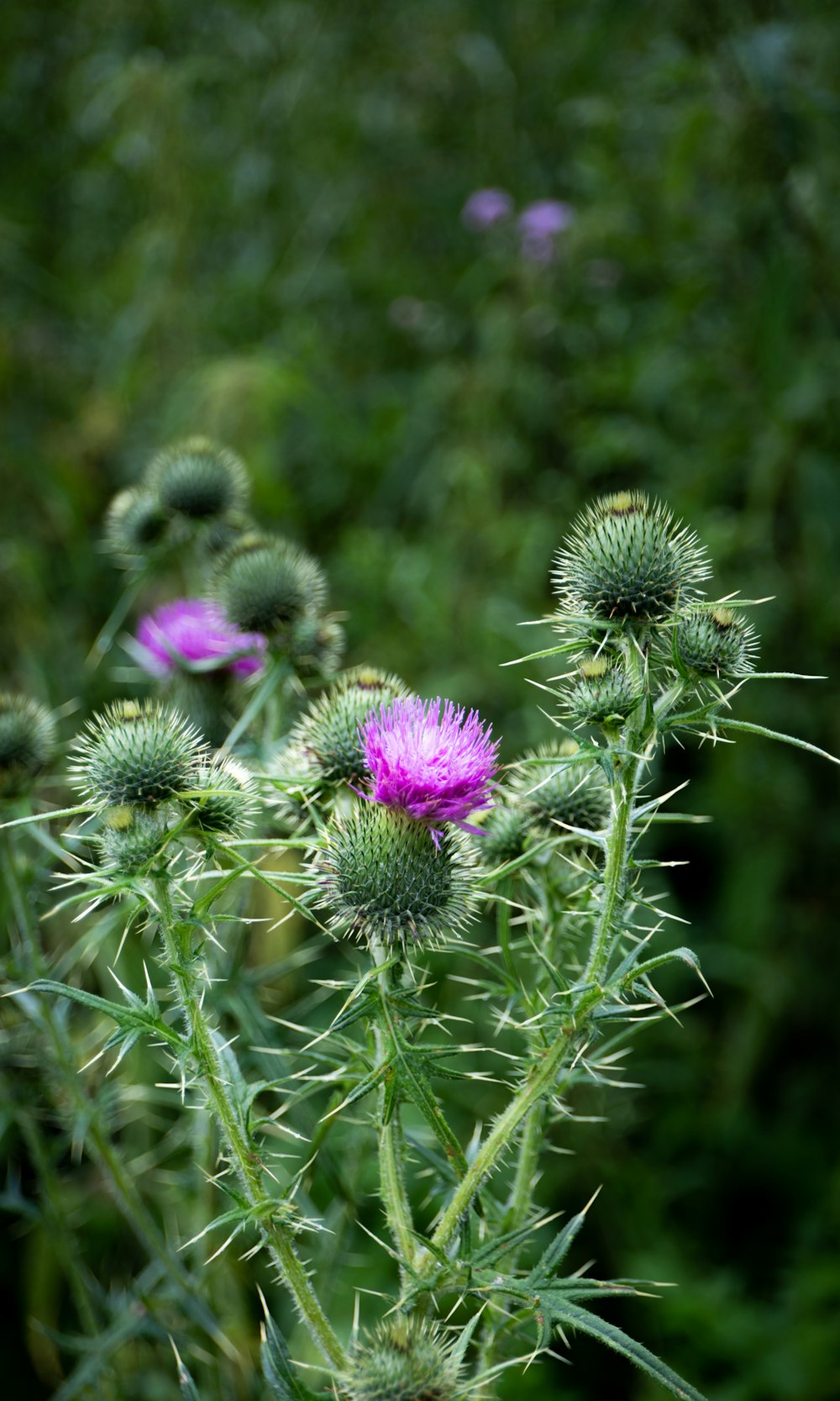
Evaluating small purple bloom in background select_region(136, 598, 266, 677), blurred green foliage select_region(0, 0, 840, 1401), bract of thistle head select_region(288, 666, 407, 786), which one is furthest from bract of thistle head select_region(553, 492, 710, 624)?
blurred green foliage select_region(0, 0, 840, 1401)

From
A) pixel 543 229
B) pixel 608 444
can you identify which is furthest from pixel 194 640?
pixel 543 229

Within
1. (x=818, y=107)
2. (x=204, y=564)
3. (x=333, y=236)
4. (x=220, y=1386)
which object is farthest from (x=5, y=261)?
(x=220, y=1386)

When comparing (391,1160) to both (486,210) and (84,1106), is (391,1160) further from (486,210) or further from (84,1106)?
(486,210)

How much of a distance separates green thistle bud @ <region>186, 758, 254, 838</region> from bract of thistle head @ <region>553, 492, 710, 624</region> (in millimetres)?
542

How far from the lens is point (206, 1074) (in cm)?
138

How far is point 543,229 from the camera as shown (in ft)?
14.7

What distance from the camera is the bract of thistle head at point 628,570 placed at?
61.9 inches

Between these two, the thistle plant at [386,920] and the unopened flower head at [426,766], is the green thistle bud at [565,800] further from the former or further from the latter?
the unopened flower head at [426,766]

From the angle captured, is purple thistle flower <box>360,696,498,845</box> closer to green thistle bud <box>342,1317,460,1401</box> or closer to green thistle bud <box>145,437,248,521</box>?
green thistle bud <box>342,1317,460,1401</box>

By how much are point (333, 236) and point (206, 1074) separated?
5.70m

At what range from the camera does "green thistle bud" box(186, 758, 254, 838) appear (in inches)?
62.9

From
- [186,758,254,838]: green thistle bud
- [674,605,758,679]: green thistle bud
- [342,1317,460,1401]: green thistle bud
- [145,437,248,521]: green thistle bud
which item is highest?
[145,437,248,521]: green thistle bud

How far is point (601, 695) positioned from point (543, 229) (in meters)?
3.52

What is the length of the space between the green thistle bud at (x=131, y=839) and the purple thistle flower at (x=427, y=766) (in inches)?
11.7
